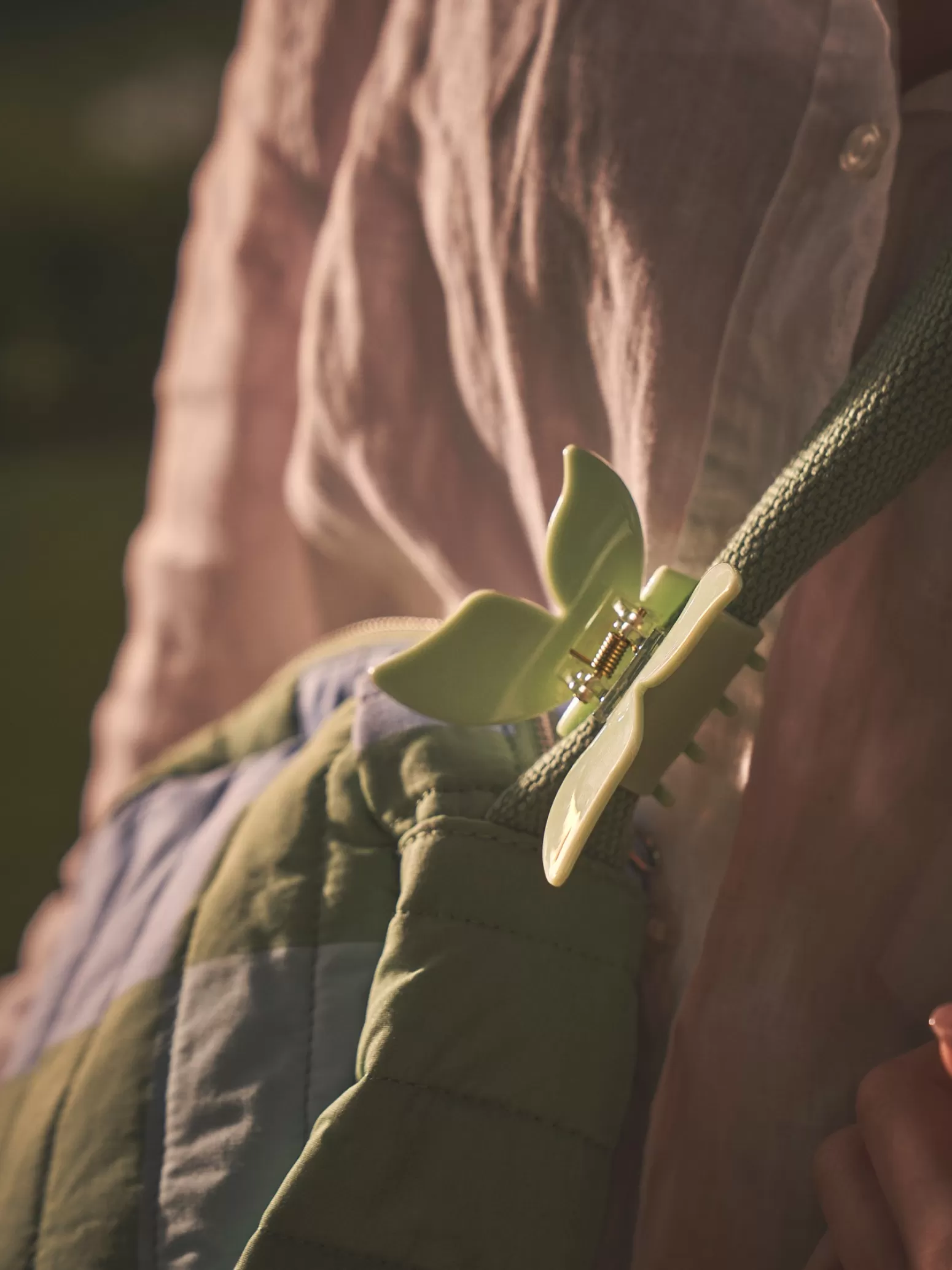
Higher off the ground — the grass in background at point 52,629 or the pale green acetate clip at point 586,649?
the grass in background at point 52,629

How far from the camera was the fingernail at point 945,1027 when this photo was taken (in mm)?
232

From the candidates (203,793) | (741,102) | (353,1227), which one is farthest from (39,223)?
(353,1227)

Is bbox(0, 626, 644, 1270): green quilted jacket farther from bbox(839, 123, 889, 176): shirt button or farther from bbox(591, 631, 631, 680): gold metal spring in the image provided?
bbox(839, 123, 889, 176): shirt button

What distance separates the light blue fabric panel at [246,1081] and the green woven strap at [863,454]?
0.52 feet

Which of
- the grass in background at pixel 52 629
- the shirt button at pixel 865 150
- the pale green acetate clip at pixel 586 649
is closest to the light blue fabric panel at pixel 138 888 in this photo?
the pale green acetate clip at pixel 586 649

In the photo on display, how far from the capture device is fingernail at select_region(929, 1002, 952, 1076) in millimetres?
232

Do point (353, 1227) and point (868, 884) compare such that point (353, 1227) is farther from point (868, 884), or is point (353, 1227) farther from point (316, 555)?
point (316, 555)

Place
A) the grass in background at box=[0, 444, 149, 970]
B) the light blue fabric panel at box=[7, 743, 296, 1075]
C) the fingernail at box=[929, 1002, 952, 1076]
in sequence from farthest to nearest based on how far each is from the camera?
1. the grass in background at box=[0, 444, 149, 970]
2. the light blue fabric panel at box=[7, 743, 296, 1075]
3. the fingernail at box=[929, 1002, 952, 1076]

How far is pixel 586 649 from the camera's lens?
276 mm

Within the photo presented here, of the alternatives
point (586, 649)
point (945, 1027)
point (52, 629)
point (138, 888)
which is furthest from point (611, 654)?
point (52, 629)

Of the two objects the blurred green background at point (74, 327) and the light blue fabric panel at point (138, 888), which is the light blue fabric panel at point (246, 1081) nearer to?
the light blue fabric panel at point (138, 888)

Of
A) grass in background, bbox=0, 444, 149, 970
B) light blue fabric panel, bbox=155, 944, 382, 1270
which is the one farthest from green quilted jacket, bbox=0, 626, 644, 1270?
grass in background, bbox=0, 444, 149, 970

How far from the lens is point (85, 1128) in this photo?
1.02 ft

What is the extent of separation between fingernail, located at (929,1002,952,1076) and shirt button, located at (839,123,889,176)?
0.71 feet
